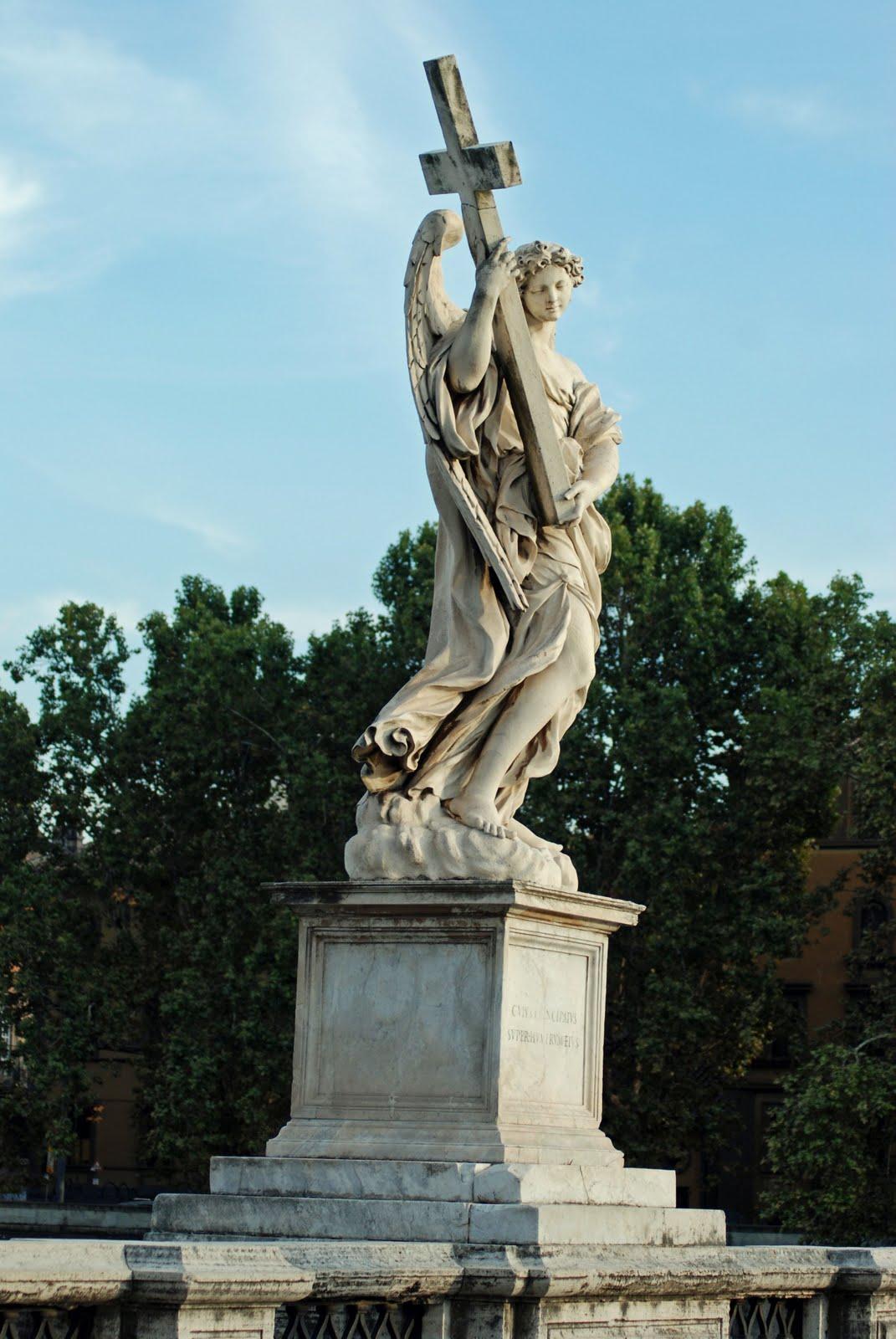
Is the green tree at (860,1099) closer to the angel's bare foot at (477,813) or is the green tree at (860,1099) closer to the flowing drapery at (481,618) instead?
the flowing drapery at (481,618)

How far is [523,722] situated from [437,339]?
5.67 feet

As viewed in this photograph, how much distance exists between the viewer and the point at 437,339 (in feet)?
31.9

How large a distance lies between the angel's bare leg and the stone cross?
54cm

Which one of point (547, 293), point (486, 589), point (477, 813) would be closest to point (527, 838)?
point (477, 813)

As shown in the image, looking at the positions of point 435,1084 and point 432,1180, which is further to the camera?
point 435,1084

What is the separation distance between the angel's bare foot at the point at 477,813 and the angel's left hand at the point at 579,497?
4.22 ft

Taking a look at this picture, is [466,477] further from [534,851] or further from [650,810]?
[650,810]

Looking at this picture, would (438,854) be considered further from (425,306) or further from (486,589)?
(425,306)

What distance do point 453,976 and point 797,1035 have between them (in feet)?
83.2

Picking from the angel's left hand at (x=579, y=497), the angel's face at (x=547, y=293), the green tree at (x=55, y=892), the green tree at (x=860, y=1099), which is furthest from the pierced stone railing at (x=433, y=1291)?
the green tree at (x=55, y=892)

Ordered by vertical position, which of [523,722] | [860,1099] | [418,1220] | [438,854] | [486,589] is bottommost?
[418,1220]

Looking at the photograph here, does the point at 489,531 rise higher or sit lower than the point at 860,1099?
higher

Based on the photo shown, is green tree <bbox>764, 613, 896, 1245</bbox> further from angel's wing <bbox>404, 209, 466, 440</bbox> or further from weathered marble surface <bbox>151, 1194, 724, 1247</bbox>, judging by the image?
angel's wing <bbox>404, 209, 466, 440</bbox>

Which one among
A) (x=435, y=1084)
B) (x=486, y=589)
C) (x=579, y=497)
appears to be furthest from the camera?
(x=579, y=497)
